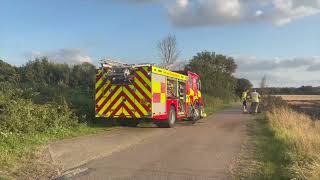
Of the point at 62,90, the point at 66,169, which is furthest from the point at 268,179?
the point at 62,90

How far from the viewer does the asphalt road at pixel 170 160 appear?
913cm

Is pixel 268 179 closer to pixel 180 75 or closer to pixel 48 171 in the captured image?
pixel 48 171

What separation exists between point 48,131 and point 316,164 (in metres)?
8.90

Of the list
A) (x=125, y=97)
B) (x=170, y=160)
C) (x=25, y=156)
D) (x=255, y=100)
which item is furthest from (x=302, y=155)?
(x=255, y=100)

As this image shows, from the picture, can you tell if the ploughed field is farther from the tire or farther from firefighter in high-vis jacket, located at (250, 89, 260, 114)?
the tire

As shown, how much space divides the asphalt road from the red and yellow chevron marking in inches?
116

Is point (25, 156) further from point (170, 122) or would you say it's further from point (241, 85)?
point (241, 85)

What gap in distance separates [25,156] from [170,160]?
3289mm

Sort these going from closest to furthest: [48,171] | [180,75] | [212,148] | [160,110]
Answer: [48,171] < [212,148] < [160,110] < [180,75]

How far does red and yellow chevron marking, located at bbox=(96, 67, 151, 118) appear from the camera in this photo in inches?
720

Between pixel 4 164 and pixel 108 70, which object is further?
pixel 108 70

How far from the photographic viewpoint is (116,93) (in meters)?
18.6

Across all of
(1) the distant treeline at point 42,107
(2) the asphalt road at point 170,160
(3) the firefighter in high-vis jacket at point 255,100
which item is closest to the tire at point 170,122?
(1) the distant treeline at point 42,107

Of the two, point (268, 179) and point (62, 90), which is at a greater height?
point (62, 90)
